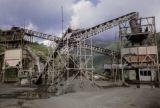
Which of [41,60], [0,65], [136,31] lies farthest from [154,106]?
[0,65]

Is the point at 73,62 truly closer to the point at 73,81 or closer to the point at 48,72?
the point at 73,81

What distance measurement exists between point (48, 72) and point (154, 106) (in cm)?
2576

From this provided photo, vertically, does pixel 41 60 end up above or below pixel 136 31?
below

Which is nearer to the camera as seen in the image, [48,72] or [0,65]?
[48,72]

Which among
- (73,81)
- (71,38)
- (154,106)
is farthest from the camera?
(71,38)

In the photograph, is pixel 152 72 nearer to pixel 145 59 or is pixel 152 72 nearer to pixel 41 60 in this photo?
pixel 145 59

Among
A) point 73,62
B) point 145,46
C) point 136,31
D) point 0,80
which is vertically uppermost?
point 136,31

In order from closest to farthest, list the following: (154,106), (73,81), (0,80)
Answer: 1. (154,106)
2. (73,81)
3. (0,80)

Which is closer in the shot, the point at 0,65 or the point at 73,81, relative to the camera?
the point at 73,81

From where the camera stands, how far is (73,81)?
35781 mm

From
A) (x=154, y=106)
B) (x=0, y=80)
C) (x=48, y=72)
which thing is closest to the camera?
(x=154, y=106)

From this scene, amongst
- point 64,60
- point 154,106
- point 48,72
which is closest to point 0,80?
point 48,72

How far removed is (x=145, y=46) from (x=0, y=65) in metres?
35.5

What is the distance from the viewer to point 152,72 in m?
44.5
